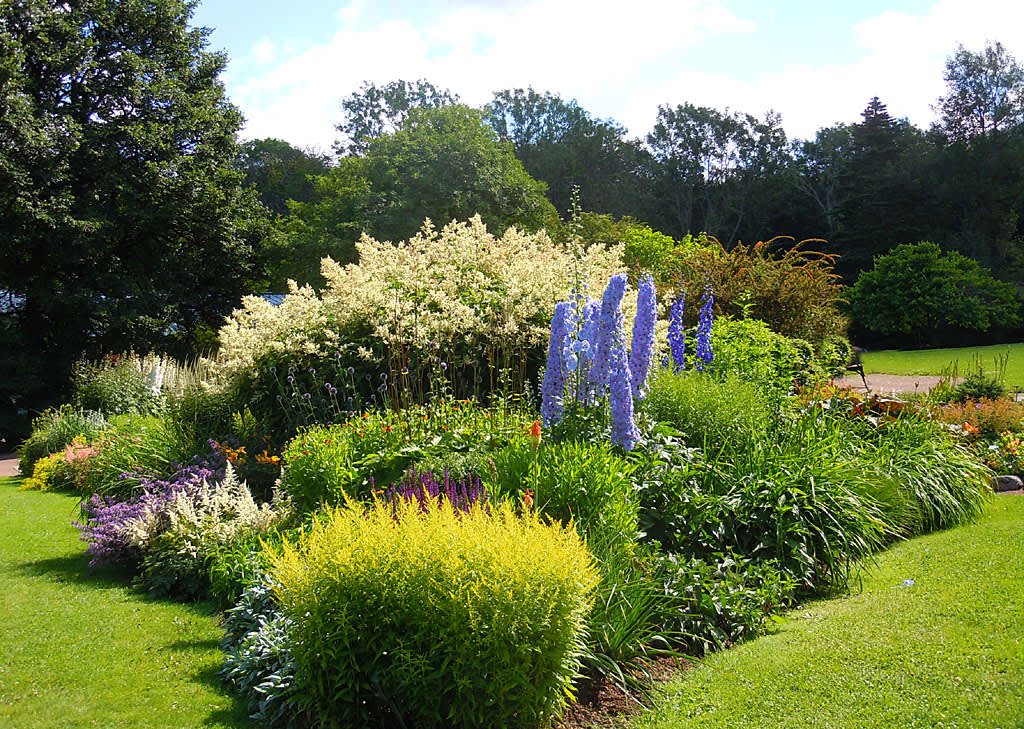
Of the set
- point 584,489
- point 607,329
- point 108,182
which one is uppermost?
point 108,182

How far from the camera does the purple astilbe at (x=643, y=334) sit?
5.40 metres

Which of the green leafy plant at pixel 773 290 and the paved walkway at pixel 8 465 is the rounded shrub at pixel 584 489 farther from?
the paved walkway at pixel 8 465

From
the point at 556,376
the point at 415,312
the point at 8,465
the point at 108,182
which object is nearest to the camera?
the point at 556,376

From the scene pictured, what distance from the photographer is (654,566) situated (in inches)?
168

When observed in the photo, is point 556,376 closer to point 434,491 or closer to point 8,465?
point 434,491

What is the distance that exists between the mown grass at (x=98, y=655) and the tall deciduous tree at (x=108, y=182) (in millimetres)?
13381

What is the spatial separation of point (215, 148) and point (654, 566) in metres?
20.7

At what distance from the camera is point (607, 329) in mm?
5148

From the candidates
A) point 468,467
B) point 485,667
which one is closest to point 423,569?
point 485,667

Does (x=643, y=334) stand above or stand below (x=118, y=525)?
above

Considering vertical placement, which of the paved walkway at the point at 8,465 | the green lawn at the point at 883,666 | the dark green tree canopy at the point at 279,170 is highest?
the dark green tree canopy at the point at 279,170

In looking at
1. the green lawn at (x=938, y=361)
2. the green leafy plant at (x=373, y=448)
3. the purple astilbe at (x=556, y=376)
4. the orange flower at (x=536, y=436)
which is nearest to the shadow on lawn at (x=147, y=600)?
the green leafy plant at (x=373, y=448)

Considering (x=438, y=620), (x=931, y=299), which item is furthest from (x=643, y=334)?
(x=931, y=299)

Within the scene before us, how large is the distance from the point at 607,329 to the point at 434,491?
1.62 m
